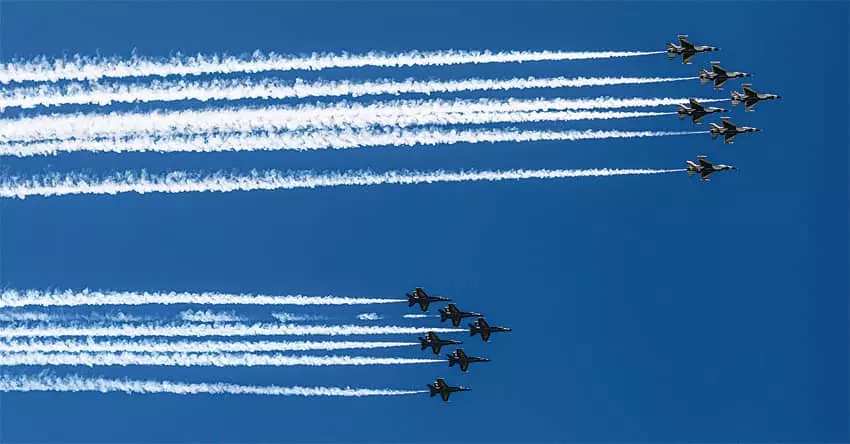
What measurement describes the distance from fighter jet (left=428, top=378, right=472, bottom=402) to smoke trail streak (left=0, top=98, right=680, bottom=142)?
1741 centimetres

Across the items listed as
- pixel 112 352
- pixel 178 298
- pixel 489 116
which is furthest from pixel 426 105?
pixel 112 352

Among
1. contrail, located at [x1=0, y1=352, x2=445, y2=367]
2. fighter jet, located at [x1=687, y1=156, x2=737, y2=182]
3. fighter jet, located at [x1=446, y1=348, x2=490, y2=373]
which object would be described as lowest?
contrail, located at [x1=0, y1=352, x2=445, y2=367]

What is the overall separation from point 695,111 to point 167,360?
93.4 ft

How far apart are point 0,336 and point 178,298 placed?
7.43 m

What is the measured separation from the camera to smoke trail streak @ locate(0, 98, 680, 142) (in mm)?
58094

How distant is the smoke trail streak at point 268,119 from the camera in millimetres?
58094

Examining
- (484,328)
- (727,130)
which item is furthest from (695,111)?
(484,328)

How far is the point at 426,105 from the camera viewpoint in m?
61.4

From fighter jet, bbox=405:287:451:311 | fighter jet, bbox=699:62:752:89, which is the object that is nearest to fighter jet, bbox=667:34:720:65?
fighter jet, bbox=699:62:752:89

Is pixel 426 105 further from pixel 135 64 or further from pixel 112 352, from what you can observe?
pixel 112 352

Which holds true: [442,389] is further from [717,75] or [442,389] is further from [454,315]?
[717,75]

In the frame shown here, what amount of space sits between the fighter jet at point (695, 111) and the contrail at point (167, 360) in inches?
773

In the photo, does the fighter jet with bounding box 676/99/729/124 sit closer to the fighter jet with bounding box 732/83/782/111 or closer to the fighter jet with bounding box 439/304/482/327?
the fighter jet with bounding box 732/83/782/111

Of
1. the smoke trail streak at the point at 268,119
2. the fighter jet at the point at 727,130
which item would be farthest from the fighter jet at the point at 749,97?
the smoke trail streak at the point at 268,119
